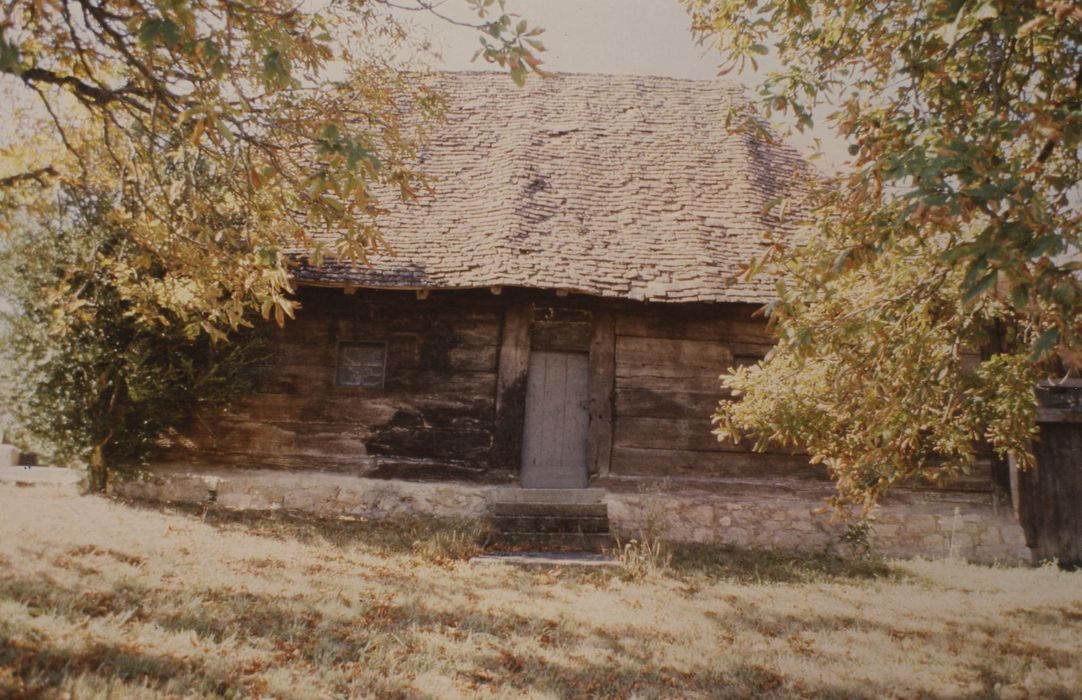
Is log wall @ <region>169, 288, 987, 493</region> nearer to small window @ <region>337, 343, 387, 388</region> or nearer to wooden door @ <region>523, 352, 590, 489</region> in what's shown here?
small window @ <region>337, 343, 387, 388</region>

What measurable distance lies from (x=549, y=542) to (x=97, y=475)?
6362 millimetres

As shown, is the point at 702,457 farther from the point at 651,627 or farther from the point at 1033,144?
the point at 1033,144

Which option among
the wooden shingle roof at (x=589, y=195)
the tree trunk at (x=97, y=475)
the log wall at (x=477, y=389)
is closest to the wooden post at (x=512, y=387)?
the log wall at (x=477, y=389)

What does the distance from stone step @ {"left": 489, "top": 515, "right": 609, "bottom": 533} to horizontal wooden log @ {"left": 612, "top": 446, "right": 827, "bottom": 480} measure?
1.10 meters

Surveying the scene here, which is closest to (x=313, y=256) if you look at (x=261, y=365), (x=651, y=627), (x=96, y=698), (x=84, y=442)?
(x=96, y=698)

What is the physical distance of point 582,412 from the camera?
9.78m

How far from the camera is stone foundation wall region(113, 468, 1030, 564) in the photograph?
8938mm

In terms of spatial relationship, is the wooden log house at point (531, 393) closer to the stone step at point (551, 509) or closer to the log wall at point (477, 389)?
the log wall at point (477, 389)

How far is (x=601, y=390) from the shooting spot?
950cm

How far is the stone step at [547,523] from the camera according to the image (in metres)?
8.23

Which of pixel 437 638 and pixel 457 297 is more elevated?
pixel 457 297

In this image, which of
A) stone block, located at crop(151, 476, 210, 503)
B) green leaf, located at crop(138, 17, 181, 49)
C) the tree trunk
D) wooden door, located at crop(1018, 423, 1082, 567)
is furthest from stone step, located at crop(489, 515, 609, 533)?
green leaf, located at crop(138, 17, 181, 49)

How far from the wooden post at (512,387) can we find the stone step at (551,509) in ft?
2.42

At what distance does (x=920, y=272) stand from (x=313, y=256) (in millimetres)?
4056
